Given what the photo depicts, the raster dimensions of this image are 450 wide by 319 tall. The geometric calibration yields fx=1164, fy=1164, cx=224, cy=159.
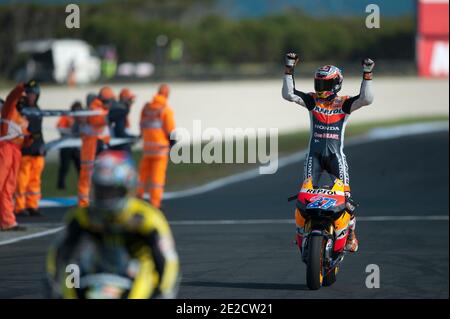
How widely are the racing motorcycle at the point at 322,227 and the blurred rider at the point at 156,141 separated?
7012 millimetres

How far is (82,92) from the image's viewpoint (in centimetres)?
3528

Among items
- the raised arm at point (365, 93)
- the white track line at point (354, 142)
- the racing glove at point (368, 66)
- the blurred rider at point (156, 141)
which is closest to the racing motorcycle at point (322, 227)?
the raised arm at point (365, 93)

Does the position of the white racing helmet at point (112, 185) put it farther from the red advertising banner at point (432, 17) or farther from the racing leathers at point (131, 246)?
the red advertising banner at point (432, 17)

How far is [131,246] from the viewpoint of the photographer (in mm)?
6766

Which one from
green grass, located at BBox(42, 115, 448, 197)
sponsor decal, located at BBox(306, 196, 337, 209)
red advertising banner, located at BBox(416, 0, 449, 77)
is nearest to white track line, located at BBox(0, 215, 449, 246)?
green grass, located at BBox(42, 115, 448, 197)

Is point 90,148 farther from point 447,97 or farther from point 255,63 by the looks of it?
point 255,63

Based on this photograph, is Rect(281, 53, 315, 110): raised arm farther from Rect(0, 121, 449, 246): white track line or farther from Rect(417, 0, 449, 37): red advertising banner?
Rect(417, 0, 449, 37): red advertising banner

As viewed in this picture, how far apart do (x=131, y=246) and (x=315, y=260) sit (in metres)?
3.90

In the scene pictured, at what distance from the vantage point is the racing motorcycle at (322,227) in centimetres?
1048

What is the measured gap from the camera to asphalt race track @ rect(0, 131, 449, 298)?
1109 cm

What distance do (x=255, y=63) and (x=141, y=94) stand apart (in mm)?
33584

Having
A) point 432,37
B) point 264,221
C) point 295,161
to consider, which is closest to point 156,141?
point 264,221

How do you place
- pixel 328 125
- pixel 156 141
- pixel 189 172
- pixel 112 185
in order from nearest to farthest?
pixel 112 185 < pixel 328 125 < pixel 156 141 < pixel 189 172

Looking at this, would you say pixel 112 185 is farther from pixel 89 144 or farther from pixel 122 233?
pixel 89 144
